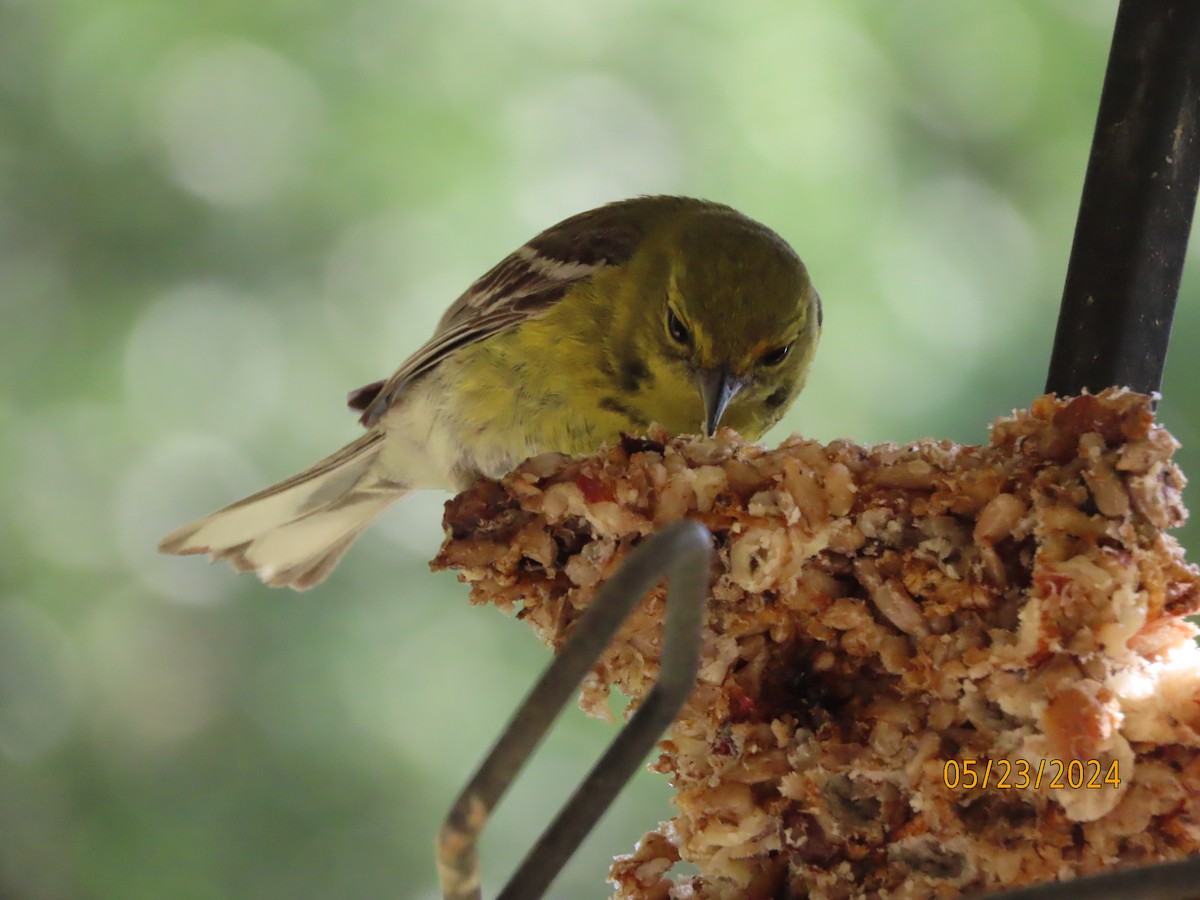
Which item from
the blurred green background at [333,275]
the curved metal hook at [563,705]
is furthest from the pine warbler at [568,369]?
the curved metal hook at [563,705]

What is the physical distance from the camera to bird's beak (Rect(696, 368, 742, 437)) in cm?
221

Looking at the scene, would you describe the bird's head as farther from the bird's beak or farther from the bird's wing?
the bird's wing

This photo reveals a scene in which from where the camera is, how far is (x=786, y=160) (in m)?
3.03

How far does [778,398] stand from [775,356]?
14 centimetres

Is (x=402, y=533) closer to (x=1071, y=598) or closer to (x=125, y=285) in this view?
(x=125, y=285)

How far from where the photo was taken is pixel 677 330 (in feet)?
7.63

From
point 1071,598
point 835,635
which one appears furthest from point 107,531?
point 1071,598

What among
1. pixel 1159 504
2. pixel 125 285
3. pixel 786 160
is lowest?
pixel 1159 504

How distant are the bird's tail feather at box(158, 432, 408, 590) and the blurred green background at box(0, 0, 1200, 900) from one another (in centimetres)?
46

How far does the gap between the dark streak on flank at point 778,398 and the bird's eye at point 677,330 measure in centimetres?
24

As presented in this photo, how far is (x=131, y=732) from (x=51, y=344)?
3.13 feet
